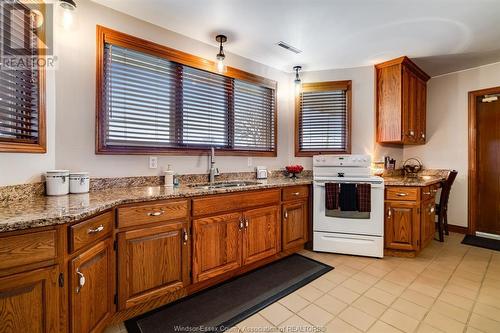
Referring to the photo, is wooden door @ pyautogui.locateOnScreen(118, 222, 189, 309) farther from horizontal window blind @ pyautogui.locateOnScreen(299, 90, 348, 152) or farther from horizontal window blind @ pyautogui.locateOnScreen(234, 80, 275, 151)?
horizontal window blind @ pyautogui.locateOnScreen(299, 90, 348, 152)

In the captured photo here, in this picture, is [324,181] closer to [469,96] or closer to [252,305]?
[252,305]

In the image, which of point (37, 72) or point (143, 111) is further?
point (143, 111)

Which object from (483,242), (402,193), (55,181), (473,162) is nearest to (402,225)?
(402,193)

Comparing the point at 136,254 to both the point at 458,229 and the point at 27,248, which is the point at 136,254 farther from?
the point at 458,229

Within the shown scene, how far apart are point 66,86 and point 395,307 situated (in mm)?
3022

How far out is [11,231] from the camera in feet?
3.21

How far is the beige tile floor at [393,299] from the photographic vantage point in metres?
1.64

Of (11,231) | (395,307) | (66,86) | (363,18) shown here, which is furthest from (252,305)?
(363,18)

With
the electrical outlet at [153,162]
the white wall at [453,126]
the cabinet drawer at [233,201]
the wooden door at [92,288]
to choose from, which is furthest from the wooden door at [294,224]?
the white wall at [453,126]

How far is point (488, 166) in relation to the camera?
3.43 m

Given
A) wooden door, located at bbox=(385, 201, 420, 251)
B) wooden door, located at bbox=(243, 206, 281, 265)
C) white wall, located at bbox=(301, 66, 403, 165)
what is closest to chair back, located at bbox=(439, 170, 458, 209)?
white wall, located at bbox=(301, 66, 403, 165)

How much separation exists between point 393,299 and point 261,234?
1.21 meters

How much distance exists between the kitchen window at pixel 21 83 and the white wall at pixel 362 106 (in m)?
3.16

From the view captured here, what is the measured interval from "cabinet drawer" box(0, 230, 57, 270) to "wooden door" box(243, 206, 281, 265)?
1445 mm
